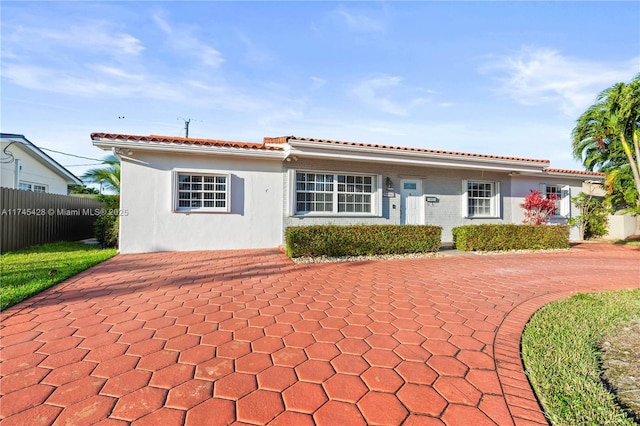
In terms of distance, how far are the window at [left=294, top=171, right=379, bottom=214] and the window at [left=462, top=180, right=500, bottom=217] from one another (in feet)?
14.5

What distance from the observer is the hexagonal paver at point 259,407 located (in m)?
1.82

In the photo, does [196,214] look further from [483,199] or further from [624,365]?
[483,199]

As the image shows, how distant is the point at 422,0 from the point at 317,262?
7316 millimetres

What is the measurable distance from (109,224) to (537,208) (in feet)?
53.7

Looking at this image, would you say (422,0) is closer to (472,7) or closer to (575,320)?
(472,7)

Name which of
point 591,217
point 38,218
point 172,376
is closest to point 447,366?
point 172,376

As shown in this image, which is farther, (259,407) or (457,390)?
(457,390)

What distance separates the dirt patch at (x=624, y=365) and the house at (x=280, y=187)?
7.41 meters

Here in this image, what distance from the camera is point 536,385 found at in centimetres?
216

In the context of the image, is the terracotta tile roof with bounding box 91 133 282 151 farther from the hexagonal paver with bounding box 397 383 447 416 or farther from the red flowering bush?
the red flowering bush

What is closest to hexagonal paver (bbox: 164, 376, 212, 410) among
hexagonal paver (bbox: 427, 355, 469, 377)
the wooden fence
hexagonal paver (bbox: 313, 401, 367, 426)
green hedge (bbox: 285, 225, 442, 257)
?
hexagonal paver (bbox: 313, 401, 367, 426)

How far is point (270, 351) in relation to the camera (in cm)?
269

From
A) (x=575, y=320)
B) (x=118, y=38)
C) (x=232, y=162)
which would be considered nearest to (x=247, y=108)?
(x=232, y=162)

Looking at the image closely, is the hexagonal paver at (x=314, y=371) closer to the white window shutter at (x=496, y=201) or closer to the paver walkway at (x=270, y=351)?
the paver walkway at (x=270, y=351)
